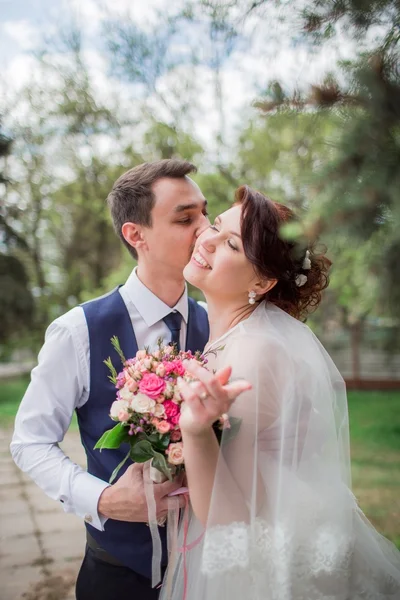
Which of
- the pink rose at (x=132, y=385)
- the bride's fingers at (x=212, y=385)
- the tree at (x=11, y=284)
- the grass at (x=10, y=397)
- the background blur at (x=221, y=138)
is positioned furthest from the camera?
the tree at (x=11, y=284)

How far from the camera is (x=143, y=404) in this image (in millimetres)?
1761

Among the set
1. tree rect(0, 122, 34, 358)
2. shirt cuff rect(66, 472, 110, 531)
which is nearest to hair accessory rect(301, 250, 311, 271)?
shirt cuff rect(66, 472, 110, 531)

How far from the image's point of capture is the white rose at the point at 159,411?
5.77ft

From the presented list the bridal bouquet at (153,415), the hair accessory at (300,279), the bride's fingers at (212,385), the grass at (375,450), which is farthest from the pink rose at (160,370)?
the grass at (375,450)

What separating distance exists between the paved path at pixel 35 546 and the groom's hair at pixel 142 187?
8.70 ft

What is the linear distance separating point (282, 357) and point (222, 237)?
521 millimetres

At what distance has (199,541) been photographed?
6.23 feet

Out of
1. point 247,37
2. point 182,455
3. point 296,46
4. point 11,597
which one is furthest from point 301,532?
point 11,597

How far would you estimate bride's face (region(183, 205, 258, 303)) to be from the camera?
6.91 feet

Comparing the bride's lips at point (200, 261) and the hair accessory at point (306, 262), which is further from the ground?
the bride's lips at point (200, 261)

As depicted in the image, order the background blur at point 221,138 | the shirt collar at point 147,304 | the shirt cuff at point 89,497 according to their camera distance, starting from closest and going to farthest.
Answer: the background blur at point 221,138
the shirt cuff at point 89,497
the shirt collar at point 147,304

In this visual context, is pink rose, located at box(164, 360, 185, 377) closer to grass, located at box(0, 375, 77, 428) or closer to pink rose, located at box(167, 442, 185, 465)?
pink rose, located at box(167, 442, 185, 465)

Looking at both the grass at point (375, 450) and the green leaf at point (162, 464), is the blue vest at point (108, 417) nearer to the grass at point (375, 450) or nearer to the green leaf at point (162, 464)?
the green leaf at point (162, 464)

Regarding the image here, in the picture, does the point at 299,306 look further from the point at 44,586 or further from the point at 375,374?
the point at 375,374
